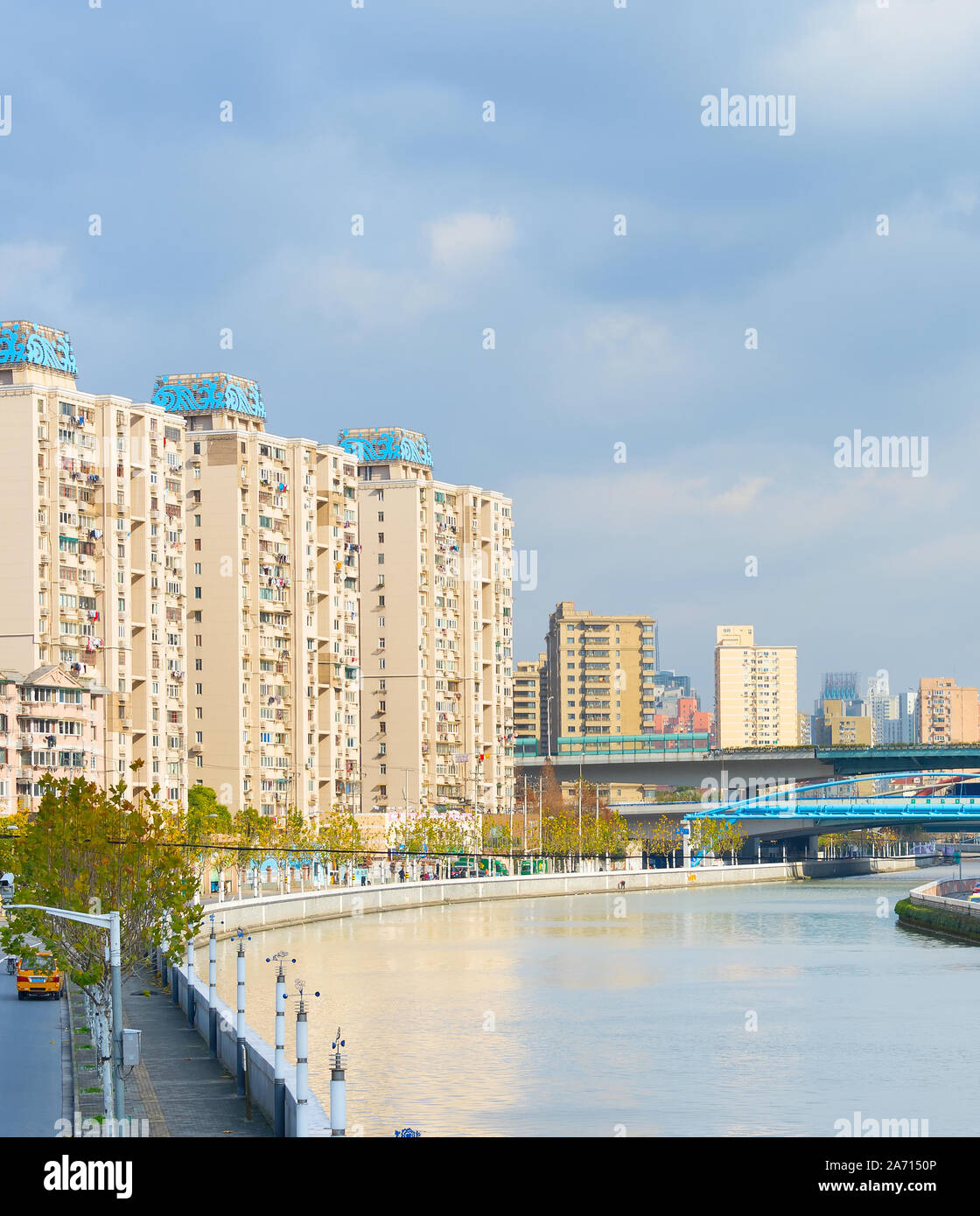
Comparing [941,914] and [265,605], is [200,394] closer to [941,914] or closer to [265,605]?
[265,605]

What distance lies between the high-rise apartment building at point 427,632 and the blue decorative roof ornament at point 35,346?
43691mm

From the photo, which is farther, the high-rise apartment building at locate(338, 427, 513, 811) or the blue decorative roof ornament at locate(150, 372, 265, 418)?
the high-rise apartment building at locate(338, 427, 513, 811)

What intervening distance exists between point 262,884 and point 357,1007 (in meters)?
63.5

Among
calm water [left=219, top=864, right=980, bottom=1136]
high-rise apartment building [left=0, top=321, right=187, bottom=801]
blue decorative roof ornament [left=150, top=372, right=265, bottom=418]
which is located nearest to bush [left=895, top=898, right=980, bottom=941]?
calm water [left=219, top=864, right=980, bottom=1136]

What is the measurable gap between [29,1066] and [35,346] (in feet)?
262

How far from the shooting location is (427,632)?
507ft

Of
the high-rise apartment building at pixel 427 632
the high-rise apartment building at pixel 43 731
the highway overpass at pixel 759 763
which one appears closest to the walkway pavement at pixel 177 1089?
the high-rise apartment building at pixel 43 731

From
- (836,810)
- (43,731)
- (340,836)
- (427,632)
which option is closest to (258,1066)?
(43,731)

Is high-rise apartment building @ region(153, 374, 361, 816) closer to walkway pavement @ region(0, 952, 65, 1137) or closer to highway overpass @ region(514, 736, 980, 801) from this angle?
highway overpass @ region(514, 736, 980, 801)

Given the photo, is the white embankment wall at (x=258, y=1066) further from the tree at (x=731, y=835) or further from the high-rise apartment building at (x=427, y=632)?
the tree at (x=731, y=835)

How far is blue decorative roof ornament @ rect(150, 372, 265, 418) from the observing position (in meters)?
136

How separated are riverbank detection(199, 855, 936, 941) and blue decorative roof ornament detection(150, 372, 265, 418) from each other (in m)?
43.4

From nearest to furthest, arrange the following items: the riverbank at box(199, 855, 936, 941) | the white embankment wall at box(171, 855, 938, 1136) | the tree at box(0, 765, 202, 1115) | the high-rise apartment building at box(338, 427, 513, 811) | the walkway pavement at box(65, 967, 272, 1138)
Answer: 1. the walkway pavement at box(65, 967, 272, 1138)
2. the white embankment wall at box(171, 855, 938, 1136)
3. the tree at box(0, 765, 202, 1115)
4. the riverbank at box(199, 855, 936, 941)
5. the high-rise apartment building at box(338, 427, 513, 811)

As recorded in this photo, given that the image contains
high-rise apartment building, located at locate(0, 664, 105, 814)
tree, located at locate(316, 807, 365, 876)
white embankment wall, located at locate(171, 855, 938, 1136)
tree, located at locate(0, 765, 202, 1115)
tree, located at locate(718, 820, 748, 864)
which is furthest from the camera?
tree, located at locate(718, 820, 748, 864)
